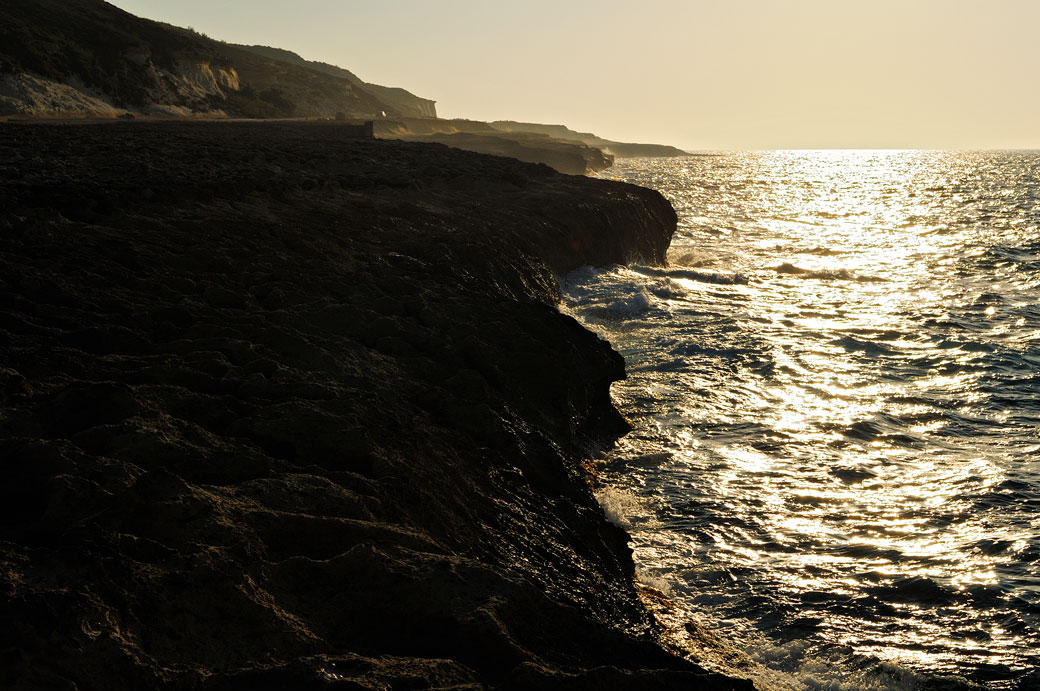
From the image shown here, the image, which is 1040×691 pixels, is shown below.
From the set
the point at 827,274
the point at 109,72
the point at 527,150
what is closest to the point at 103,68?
the point at 109,72

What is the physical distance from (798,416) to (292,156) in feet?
42.8

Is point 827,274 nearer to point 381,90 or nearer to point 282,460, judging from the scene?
point 282,460

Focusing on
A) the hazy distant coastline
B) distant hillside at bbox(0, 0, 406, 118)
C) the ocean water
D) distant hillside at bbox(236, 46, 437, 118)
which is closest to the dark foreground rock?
the ocean water

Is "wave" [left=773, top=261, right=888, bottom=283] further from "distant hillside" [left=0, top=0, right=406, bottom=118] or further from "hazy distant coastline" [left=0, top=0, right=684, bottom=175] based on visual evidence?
"distant hillside" [left=0, top=0, right=406, bottom=118]

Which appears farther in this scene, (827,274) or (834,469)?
(827,274)

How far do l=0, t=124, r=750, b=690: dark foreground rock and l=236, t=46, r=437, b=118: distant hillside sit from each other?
438ft

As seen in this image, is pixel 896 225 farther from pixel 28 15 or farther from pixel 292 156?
pixel 28 15

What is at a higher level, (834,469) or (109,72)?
(109,72)

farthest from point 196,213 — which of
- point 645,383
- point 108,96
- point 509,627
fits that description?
point 108,96

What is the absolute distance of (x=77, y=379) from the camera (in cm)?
586

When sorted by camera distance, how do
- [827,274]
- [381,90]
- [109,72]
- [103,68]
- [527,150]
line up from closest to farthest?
[827,274] → [103,68] → [109,72] → [527,150] → [381,90]

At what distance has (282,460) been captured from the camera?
17.2 ft

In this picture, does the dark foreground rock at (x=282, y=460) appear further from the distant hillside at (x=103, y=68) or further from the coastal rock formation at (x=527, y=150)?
the coastal rock formation at (x=527, y=150)

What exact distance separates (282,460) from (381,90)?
556ft
